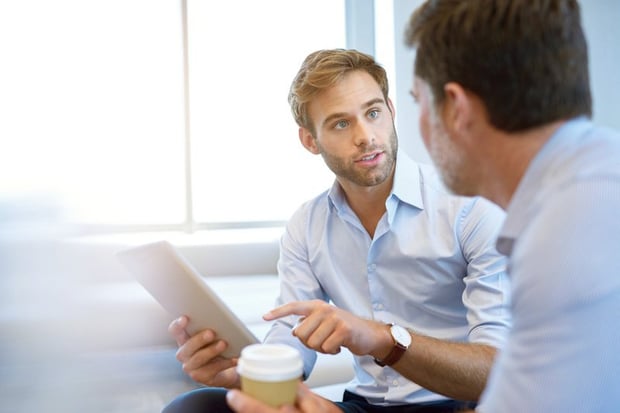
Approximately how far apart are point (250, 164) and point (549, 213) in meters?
2.54

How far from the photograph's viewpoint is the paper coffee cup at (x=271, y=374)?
0.61 metres

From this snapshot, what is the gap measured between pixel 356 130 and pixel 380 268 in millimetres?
337

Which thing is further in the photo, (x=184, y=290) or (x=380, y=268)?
(x=380, y=268)

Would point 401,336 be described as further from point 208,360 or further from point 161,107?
point 161,107

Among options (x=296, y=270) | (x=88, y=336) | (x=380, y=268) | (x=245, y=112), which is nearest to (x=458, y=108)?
(x=380, y=268)

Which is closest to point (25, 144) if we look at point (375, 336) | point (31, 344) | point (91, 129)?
point (91, 129)

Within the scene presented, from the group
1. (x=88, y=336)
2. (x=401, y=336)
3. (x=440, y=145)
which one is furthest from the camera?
(x=88, y=336)

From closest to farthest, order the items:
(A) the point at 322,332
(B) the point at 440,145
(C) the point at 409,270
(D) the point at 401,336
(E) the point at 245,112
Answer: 1. (B) the point at 440,145
2. (A) the point at 322,332
3. (D) the point at 401,336
4. (C) the point at 409,270
5. (E) the point at 245,112

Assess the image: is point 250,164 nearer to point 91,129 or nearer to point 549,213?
point 91,129

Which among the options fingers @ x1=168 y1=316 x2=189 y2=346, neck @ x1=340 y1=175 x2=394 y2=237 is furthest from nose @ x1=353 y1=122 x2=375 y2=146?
fingers @ x1=168 y1=316 x2=189 y2=346

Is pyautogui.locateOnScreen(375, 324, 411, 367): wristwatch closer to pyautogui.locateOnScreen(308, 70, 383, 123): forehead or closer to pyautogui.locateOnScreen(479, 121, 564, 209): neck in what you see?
pyautogui.locateOnScreen(479, 121, 564, 209): neck

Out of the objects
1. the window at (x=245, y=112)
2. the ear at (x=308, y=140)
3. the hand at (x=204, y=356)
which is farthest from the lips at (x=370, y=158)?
the window at (x=245, y=112)

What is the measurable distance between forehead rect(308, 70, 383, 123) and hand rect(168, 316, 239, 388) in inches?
24.4

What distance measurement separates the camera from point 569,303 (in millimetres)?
492
